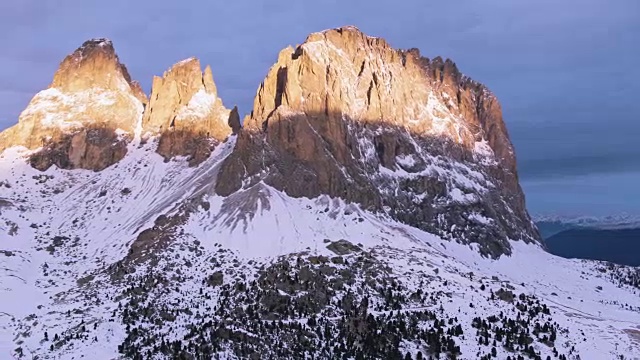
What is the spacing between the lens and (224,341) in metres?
138

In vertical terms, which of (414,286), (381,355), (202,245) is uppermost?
(202,245)

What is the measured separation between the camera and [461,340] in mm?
143625

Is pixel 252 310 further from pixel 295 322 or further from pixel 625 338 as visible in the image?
pixel 625 338

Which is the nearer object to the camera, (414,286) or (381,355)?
(381,355)


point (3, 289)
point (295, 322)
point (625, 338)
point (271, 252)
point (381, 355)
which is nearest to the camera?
point (381, 355)

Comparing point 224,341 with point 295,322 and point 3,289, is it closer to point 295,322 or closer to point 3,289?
point 295,322

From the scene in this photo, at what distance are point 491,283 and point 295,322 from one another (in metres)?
66.8

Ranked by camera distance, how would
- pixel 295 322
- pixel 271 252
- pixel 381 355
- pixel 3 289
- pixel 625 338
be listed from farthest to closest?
pixel 271 252 < pixel 3 289 < pixel 625 338 < pixel 295 322 < pixel 381 355

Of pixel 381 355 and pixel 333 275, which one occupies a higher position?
pixel 333 275

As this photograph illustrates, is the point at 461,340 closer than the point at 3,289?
Yes

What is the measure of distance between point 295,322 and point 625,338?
254ft

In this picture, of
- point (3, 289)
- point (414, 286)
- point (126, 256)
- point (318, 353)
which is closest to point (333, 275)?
point (414, 286)

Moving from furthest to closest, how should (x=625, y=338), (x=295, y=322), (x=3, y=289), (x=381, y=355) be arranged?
(x=3, y=289) → (x=625, y=338) → (x=295, y=322) → (x=381, y=355)

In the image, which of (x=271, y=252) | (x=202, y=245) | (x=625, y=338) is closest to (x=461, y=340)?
(x=625, y=338)
